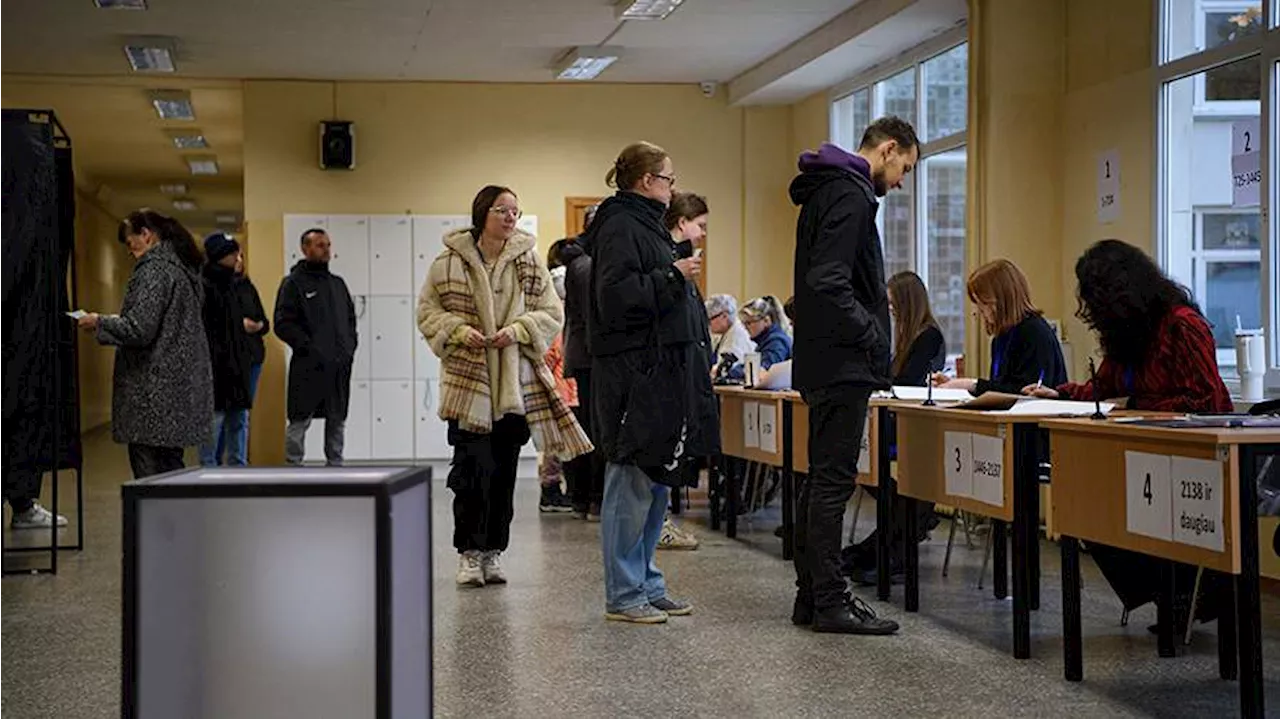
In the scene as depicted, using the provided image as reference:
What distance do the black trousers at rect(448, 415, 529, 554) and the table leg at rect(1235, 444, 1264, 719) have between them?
2789 mm

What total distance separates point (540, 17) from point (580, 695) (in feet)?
20.9

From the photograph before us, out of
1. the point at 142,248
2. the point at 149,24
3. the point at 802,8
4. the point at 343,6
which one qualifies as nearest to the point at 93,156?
the point at 149,24

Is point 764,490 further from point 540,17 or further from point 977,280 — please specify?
point 540,17

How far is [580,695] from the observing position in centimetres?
410

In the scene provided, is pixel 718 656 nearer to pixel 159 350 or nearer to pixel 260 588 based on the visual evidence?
pixel 260 588

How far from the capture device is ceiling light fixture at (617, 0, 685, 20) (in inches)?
363

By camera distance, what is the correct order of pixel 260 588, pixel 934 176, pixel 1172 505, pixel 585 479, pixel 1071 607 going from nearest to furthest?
1. pixel 260 588
2. pixel 1172 505
3. pixel 1071 607
4. pixel 585 479
5. pixel 934 176

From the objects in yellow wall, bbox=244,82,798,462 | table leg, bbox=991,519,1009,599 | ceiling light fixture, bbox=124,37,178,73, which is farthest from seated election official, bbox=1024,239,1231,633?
ceiling light fixture, bbox=124,37,178,73

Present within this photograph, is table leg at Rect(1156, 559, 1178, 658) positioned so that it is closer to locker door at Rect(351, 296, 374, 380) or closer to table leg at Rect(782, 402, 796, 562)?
table leg at Rect(782, 402, 796, 562)

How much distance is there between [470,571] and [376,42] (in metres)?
5.54

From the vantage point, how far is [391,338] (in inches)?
479

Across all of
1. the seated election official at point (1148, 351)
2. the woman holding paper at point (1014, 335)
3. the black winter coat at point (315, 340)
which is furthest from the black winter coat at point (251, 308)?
the seated election official at point (1148, 351)

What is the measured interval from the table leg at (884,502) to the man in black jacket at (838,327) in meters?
0.53

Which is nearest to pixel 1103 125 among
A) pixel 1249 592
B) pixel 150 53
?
pixel 1249 592
